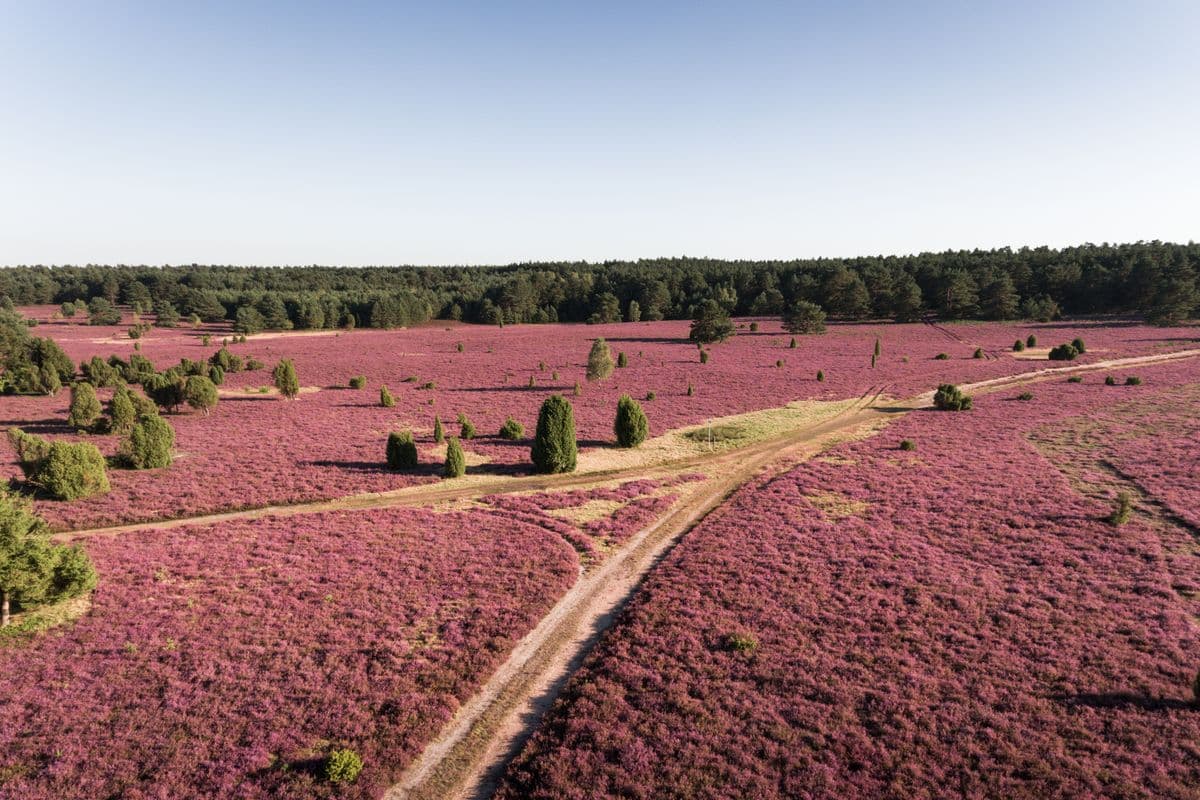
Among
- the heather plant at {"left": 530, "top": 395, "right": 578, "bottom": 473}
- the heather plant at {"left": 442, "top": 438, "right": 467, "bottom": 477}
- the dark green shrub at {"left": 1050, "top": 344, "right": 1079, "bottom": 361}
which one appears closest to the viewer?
the heather plant at {"left": 442, "top": 438, "right": 467, "bottom": 477}

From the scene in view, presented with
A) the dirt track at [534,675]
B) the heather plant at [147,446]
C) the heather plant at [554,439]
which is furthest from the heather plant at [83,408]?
the dirt track at [534,675]

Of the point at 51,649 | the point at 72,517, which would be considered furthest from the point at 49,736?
the point at 72,517

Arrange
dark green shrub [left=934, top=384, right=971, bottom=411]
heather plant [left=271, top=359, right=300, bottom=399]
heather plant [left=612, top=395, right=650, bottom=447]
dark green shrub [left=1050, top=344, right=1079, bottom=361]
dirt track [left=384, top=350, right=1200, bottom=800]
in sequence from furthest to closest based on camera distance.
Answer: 1. dark green shrub [left=1050, top=344, right=1079, bottom=361]
2. heather plant [left=271, top=359, right=300, bottom=399]
3. dark green shrub [left=934, top=384, right=971, bottom=411]
4. heather plant [left=612, top=395, right=650, bottom=447]
5. dirt track [left=384, top=350, right=1200, bottom=800]

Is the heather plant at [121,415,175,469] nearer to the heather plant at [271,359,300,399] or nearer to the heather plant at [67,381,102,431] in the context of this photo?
the heather plant at [67,381,102,431]

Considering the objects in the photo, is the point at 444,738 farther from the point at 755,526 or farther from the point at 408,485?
the point at 408,485

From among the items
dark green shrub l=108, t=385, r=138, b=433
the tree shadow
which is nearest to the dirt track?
the tree shadow

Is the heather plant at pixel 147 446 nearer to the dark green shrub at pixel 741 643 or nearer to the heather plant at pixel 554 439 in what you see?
the heather plant at pixel 554 439
